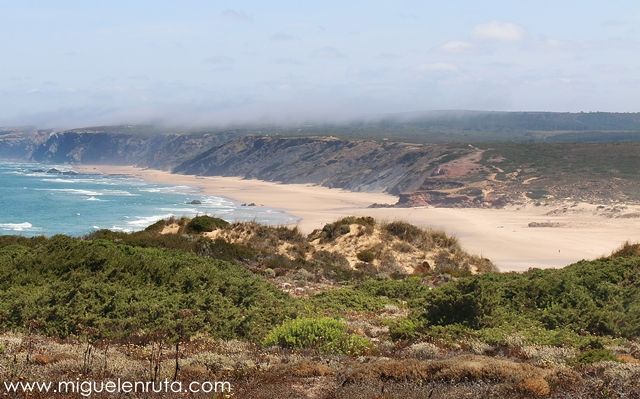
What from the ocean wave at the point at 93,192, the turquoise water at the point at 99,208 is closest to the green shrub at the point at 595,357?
the turquoise water at the point at 99,208

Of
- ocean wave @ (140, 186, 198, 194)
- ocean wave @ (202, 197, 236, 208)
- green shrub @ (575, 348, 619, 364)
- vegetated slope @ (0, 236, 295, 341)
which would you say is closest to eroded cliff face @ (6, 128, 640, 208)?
ocean wave @ (202, 197, 236, 208)

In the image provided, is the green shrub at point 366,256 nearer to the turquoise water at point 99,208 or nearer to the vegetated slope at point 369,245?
the vegetated slope at point 369,245

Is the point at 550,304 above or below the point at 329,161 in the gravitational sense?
below

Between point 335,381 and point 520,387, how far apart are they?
7.61ft

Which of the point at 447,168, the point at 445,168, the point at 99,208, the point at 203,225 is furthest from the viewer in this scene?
the point at 445,168

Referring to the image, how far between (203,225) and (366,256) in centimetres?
749

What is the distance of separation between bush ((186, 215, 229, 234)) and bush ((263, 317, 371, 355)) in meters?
16.4

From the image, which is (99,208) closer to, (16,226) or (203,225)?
(16,226)

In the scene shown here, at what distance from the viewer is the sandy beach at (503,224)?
44.1 metres

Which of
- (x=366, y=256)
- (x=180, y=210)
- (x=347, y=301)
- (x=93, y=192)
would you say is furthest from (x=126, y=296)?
(x=93, y=192)

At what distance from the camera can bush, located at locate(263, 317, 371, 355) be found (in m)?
10.2

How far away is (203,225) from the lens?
2706cm

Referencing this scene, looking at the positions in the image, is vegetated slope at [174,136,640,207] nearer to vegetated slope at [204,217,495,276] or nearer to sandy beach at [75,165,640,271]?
sandy beach at [75,165,640,271]

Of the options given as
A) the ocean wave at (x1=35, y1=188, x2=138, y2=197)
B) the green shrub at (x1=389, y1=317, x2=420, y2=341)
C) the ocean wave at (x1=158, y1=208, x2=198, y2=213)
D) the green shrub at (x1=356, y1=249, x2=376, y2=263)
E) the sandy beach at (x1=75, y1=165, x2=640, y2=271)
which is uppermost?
the green shrub at (x1=389, y1=317, x2=420, y2=341)
